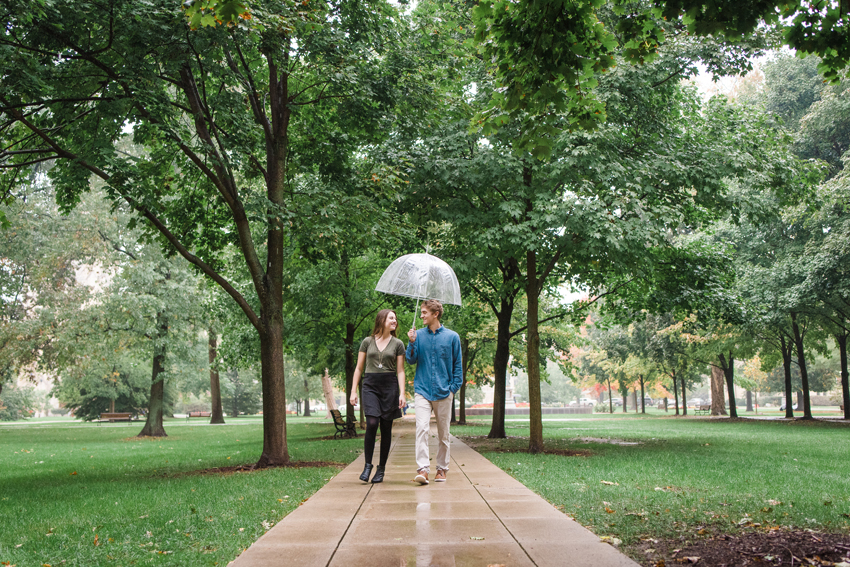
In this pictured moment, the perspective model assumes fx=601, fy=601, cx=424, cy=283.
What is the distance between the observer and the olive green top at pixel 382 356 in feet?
24.4

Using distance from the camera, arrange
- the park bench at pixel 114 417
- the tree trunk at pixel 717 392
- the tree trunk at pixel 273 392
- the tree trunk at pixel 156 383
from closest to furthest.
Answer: the tree trunk at pixel 273 392, the tree trunk at pixel 156 383, the tree trunk at pixel 717 392, the park bench at pixel 114 417

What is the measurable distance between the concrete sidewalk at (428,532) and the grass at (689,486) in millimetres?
549

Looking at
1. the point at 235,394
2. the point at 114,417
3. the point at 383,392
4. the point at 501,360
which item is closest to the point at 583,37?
the point at 383,392

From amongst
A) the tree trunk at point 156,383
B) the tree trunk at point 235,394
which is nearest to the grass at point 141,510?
the tree trunk at point 156,383

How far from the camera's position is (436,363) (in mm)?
7438

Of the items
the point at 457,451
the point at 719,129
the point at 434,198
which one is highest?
the point at 719,129

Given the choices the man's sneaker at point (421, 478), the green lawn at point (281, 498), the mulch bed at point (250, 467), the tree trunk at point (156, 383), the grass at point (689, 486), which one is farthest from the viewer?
the tree trunk at point (156, 383)

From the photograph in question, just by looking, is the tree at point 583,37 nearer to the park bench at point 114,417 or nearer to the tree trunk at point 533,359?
the tree trunk at point 533,359

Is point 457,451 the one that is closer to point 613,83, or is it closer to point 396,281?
point 396,281

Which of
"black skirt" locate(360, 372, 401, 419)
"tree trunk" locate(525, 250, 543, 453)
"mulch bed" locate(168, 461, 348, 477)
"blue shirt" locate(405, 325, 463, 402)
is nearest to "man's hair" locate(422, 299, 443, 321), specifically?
"blue shirt" locate(405, 325, 463, 402)

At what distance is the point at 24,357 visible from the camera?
23.5m

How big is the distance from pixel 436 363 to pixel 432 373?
0.43ft

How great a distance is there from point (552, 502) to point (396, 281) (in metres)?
3.13

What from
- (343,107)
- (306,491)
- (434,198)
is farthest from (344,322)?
(306,491)
